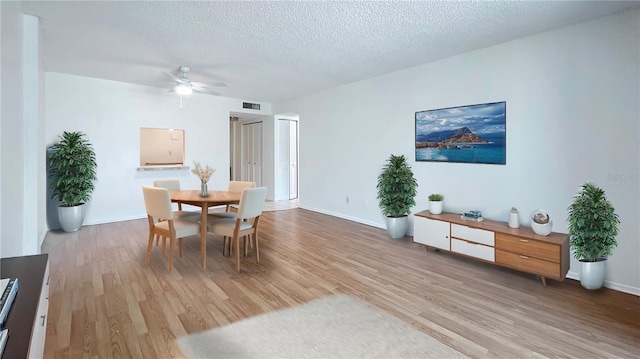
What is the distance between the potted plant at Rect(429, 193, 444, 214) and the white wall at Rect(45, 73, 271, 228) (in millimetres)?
4819

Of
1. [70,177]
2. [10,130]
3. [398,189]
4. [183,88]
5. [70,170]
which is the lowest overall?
[398,189]

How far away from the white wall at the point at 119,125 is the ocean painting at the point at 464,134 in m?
4.62

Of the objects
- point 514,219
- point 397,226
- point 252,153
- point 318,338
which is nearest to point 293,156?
point 252,153

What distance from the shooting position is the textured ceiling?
2.80 m

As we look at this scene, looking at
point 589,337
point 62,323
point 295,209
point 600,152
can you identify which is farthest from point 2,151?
point 295,209

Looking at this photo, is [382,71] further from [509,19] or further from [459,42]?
[509,19]

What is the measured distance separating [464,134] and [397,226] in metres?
1.58

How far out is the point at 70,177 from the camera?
4773 mm

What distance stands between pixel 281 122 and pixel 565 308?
6728 millimetres

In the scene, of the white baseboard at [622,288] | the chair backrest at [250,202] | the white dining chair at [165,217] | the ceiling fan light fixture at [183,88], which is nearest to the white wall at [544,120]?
the white baseboard at [622,288]

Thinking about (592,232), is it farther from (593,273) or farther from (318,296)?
(318,296)

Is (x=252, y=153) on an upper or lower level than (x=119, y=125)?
lower

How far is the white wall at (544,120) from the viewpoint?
2855mm

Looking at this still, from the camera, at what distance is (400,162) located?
4.62 metres
